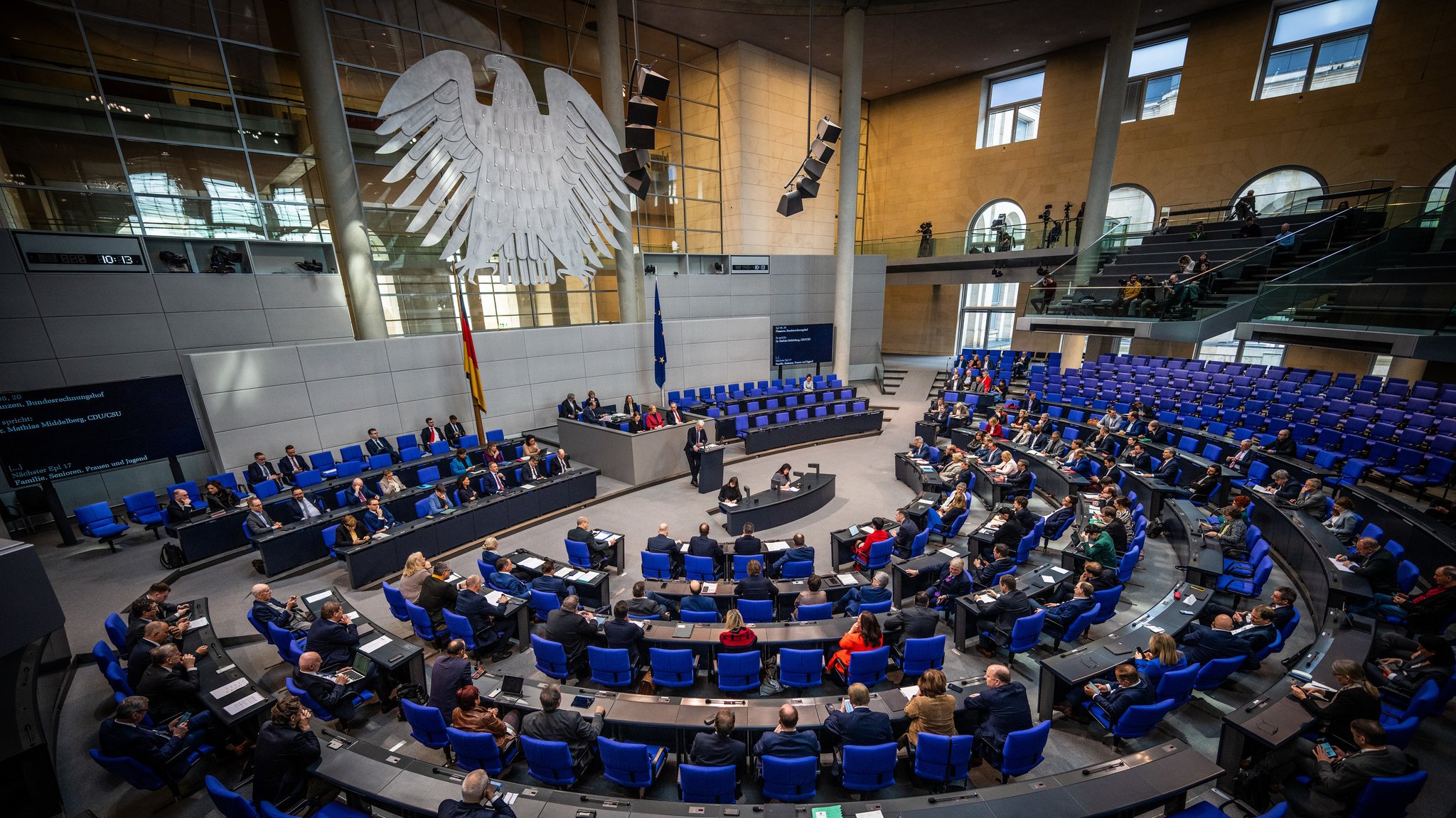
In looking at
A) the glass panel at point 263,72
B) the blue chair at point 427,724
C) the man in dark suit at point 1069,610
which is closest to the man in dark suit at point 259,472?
the glass panel at point 263,72

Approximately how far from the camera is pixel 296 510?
9359 millimetres

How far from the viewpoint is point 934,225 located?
26.6 meters

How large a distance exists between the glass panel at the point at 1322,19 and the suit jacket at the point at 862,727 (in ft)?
82.8

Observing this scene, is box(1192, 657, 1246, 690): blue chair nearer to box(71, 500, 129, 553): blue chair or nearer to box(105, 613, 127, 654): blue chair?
box(105, 613, 127, 654): blue chair

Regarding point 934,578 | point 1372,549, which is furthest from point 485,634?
point 1372,549

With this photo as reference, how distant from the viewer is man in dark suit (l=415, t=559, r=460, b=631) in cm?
648

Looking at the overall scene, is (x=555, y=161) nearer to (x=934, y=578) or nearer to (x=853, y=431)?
(x=853, y=431)

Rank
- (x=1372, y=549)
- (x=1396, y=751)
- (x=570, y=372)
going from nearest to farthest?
(x=1396, y=751)
(x=1372, y=549)
(x=570, y=372)

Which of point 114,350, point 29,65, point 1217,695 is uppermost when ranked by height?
point 29,65

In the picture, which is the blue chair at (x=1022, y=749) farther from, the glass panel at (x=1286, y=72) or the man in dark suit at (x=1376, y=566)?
the glass panel at (x=1286, y=72)

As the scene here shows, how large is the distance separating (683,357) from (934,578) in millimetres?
12470

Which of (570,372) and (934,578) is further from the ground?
(570,372)

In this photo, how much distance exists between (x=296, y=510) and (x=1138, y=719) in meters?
12.0

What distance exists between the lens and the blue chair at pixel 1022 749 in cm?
427
